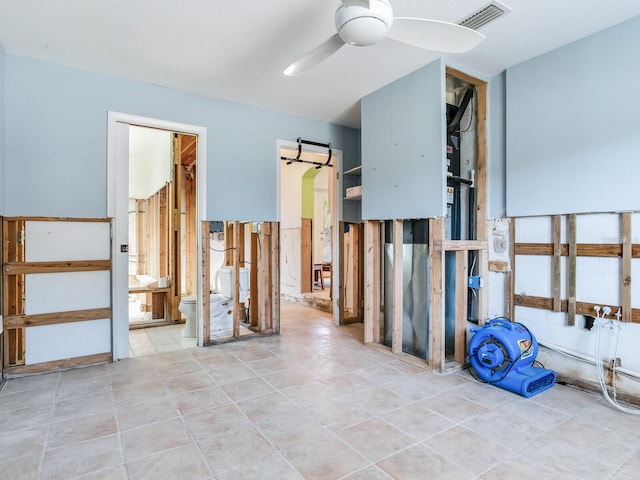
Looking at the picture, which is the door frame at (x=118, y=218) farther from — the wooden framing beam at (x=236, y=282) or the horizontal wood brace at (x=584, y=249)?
the horizontal wood brace at (x=584, y=249)

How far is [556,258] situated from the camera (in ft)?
9.99

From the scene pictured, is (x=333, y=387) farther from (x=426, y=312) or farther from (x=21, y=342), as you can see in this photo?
(x=21, y=342)

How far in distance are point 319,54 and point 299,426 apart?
2.44 m

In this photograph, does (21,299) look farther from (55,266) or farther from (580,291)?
(580,291)

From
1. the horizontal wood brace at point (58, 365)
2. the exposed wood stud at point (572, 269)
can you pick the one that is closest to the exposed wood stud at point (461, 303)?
the exposed wood stud at point (572, 269)

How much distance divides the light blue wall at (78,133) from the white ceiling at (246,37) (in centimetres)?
16

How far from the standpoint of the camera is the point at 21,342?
337cm

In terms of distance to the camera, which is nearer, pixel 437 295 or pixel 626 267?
pixel 626 267

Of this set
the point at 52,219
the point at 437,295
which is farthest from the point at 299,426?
the point at 52,219

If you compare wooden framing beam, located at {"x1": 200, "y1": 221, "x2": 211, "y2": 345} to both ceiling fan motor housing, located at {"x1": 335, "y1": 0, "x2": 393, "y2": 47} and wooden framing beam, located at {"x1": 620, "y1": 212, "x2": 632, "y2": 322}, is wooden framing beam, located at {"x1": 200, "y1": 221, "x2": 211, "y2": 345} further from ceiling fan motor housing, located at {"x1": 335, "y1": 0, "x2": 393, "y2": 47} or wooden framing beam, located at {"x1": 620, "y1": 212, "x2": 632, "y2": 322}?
wooden framing beam, located at {"x1": 620, "y1": 212, "x2": 632, "y2": 322}

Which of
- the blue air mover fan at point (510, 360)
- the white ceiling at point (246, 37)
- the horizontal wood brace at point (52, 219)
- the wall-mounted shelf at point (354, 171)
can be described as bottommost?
the blue air mover fan at point (510, 360)

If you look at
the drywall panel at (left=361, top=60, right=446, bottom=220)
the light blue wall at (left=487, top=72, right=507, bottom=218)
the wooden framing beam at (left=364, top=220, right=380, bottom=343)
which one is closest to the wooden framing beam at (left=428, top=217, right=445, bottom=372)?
the drywall panel at (left=361, top=60, right=446, bottom=220)

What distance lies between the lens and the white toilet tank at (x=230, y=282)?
461 cm

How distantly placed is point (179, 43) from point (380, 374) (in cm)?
337
